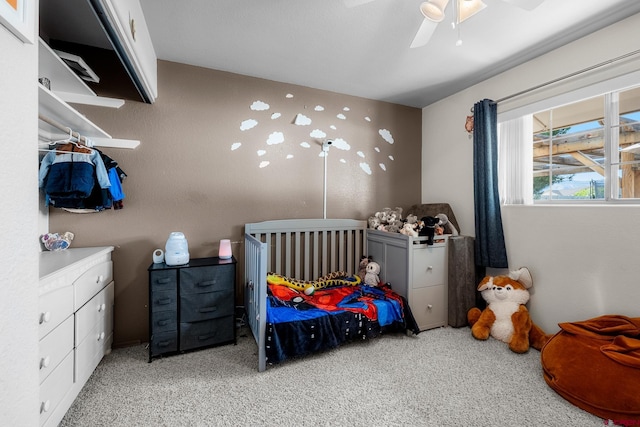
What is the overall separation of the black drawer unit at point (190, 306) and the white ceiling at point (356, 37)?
5.10 feet

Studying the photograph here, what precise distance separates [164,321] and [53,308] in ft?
2.54

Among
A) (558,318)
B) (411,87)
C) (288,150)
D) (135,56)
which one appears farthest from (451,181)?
(135,56)

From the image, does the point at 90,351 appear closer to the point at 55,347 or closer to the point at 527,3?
the point at 55,347

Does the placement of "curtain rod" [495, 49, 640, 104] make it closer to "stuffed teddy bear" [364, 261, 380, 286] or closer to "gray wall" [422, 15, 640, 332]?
"gray wall" [422, 15, 640, 332]

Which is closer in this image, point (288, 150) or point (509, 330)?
point (509, 330)

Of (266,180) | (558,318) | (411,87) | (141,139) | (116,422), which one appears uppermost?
(411,87)

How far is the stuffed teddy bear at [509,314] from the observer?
2.20 metres

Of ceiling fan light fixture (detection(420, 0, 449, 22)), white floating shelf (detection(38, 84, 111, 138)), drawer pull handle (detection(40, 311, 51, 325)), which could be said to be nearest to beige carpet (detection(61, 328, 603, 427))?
drawer pull handle (detection(40, 311, 51, 325))

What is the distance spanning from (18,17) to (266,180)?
209 centimetres

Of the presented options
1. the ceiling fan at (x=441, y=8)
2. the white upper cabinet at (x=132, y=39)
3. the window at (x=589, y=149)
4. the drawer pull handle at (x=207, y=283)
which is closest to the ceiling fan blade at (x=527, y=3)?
the ceiling fan at (x=441, y=8)

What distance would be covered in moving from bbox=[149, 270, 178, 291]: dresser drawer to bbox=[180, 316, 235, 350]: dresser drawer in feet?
1.01

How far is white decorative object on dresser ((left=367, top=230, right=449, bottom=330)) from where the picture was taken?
2.49 meters

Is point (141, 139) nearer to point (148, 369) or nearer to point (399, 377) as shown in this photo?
point (148, 369)

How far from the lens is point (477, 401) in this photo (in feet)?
5.32
